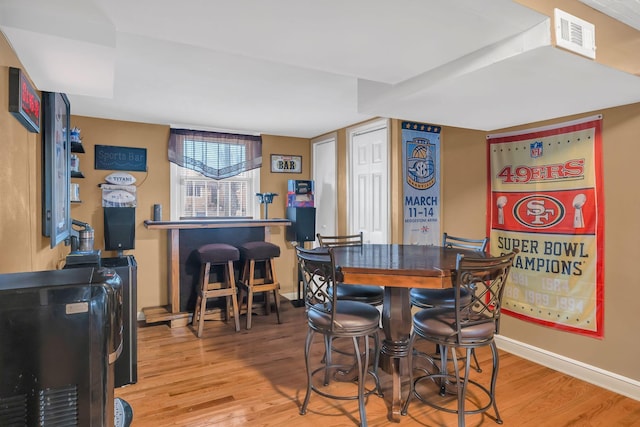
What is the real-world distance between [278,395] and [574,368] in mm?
2285

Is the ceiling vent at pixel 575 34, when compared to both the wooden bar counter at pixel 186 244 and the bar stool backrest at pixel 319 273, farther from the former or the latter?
the wooden bar counter at pixel 186 244

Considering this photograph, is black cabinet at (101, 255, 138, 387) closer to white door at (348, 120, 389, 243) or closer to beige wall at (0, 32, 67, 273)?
beige wall at (0, 32, 67, 273)

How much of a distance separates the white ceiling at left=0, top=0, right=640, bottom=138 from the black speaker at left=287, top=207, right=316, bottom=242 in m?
1.69

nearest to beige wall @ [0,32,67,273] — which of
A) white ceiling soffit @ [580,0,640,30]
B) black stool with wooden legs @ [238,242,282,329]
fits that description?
black stool with wooden legs @ [238,242,282,329]

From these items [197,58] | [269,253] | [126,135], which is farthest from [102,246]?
[197,58]

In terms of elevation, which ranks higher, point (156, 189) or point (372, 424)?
point (156, 189)

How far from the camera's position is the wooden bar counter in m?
4.02

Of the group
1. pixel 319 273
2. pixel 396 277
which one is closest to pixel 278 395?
pixel 319 273

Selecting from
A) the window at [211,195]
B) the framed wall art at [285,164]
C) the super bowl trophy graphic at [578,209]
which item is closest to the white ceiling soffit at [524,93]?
the super bowl trophy graphic at [578,209]

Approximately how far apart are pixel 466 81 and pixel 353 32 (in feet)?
2.70

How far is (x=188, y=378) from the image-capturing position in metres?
2.78

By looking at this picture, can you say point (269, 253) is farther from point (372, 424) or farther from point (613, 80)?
point (613, 80)

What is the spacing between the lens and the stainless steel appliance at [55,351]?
3.19ft

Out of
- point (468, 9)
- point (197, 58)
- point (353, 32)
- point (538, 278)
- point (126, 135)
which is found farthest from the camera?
point (126, 135)
